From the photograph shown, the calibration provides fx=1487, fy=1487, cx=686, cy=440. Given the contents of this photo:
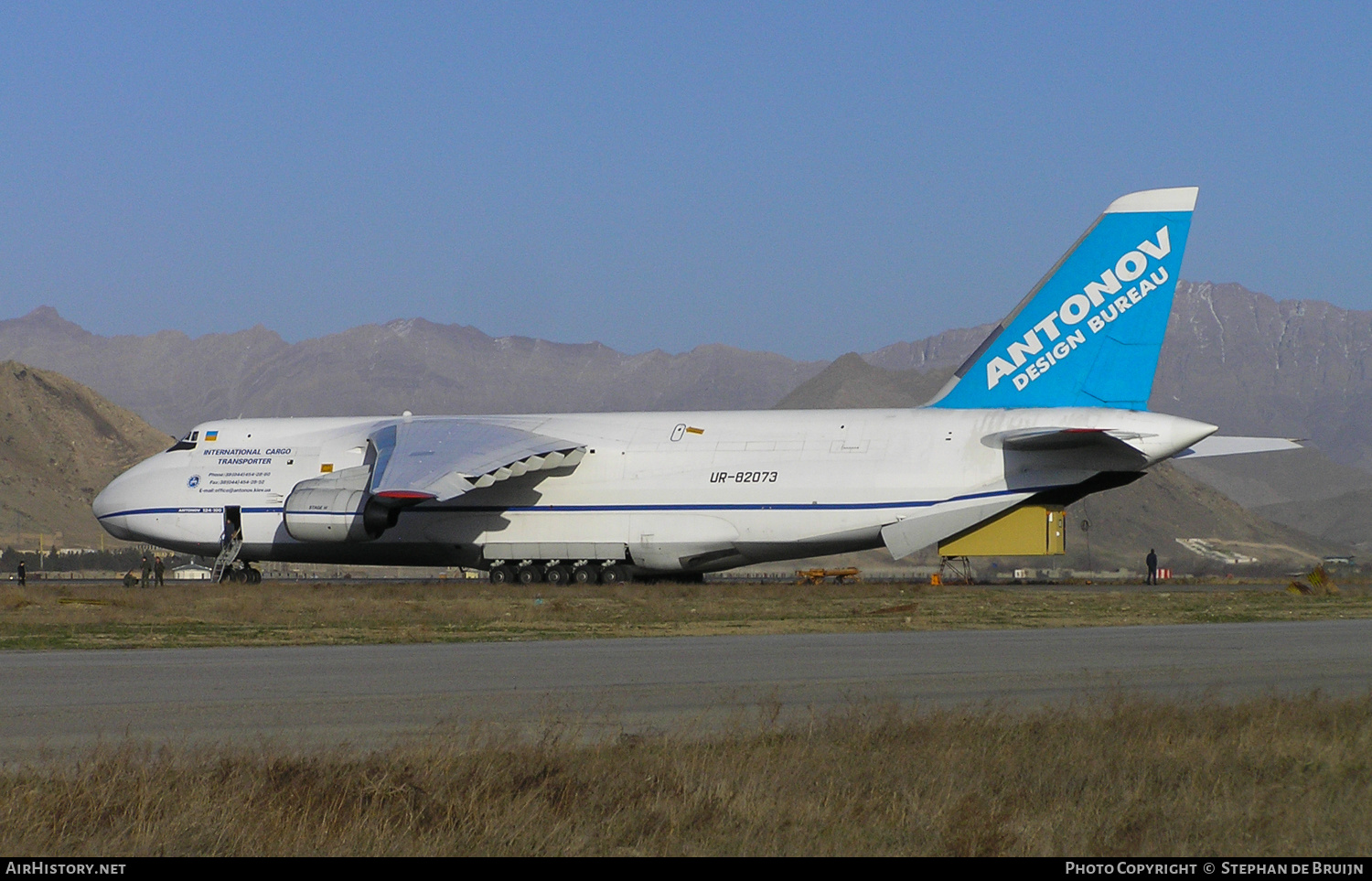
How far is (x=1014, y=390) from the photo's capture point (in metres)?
31.3

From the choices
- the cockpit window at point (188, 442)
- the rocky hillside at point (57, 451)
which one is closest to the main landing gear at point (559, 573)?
the cockpit window at point (188, 442)

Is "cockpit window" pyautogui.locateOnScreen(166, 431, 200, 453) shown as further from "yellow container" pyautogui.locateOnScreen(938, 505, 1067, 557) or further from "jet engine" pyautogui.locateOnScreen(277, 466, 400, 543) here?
"yellow container" pyautogui.locateOnScreen(938, 505, 1067, 557)

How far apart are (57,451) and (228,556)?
84.3 meters

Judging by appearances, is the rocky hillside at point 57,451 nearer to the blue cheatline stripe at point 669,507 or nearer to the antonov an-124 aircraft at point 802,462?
the blue cheatline stripe at point 669,507

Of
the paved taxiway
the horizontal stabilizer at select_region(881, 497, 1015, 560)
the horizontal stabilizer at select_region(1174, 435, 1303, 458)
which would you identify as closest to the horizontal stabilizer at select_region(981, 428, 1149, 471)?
the horizontal stabilizer at select_region(881, 497, 1015, 560)

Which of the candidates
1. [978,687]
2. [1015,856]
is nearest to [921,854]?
[1015,856]

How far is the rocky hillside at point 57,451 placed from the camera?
99.8 meters

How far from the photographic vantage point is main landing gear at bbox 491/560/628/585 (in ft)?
109

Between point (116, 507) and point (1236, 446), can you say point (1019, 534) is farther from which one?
point (116, 507)

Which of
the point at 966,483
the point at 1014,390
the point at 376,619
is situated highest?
the point at 1014,390

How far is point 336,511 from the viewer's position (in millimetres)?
31797

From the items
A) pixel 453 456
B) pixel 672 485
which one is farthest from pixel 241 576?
pixel 672 485

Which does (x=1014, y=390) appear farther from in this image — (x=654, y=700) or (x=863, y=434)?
(x=654, y=700)

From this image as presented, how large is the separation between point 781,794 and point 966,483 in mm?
23112
